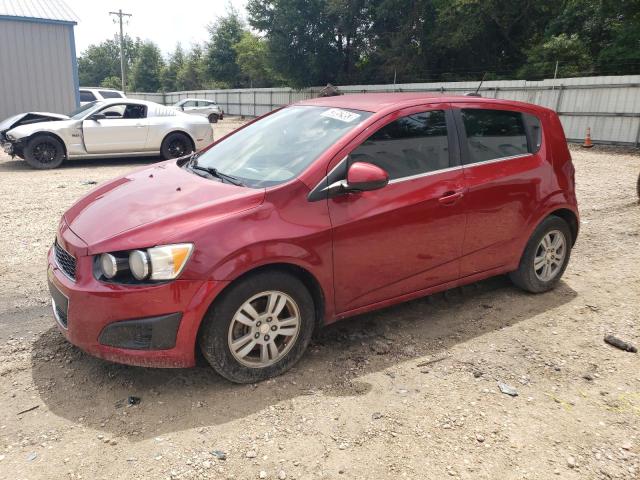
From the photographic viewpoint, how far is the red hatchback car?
286cm

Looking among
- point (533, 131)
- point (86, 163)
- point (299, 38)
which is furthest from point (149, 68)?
point (533, 131)

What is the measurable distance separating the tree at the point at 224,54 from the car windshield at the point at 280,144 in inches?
1941

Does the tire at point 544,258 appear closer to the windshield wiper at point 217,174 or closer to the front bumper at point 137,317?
the windshield wiper at point 217,174

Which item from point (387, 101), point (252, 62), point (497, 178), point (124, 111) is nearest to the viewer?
point (387, 101)

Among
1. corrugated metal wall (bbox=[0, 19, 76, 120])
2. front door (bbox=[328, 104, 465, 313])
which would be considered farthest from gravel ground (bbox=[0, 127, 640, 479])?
corrugated metal wall (bbox=[0, 19, 76, 120])

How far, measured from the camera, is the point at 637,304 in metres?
4.45

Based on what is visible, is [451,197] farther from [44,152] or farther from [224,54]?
[224,54]

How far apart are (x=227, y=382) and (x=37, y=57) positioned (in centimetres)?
1659

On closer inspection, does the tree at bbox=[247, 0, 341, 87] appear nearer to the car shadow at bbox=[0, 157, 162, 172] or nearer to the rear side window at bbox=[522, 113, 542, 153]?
the car shadow at bbox=[0, 157, 162, 172]

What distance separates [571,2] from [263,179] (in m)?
26.8

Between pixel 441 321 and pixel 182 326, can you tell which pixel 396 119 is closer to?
pixel 441 321

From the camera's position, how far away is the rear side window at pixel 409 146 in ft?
11.6

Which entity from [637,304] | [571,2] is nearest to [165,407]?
[637,304]

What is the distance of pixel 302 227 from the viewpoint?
3141mm
